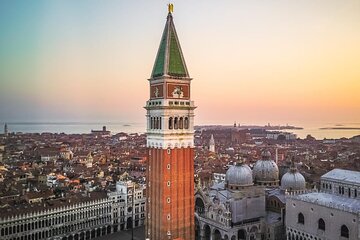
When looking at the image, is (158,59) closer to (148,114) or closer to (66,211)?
(148,114)

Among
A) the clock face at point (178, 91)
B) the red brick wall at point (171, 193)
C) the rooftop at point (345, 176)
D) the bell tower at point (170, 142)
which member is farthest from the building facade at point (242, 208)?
the clock face at point (178, 91)

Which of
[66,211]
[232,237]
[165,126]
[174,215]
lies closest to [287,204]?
[232,237]

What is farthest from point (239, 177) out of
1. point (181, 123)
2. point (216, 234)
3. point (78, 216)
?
point (78, 216)

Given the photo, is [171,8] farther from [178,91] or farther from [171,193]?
[171,193]

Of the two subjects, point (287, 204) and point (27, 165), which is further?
point (27, 165)

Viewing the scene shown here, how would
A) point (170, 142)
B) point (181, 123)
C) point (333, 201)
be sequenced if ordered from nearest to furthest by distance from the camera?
1. point (170, 142)
2. point (181, 123)
3. point (333, 201)

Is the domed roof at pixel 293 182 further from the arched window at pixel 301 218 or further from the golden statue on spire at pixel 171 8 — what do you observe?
the golden statue on spire at pixel 171 8

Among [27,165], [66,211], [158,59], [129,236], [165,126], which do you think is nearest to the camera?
[165,126]
